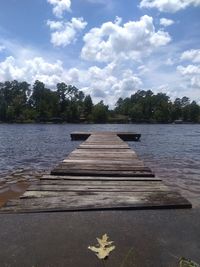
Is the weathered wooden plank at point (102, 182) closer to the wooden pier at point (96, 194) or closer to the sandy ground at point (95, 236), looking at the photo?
the wooden pier at point (96, 194)

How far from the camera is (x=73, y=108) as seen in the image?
113 metres

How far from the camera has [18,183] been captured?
9711 mm

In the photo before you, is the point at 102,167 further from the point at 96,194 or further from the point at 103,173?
the point at 96,194

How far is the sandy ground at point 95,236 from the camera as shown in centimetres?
256

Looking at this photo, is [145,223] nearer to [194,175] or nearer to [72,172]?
[72,172]

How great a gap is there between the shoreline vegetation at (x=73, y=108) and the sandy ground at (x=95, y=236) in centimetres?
10679

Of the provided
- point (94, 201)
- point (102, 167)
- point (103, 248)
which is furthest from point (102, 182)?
point (103, 248)

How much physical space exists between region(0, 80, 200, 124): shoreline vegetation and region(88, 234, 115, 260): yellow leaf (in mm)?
107495

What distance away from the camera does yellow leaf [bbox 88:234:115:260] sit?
104 inches

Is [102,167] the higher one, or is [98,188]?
[98,188]

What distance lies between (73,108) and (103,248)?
364 feet

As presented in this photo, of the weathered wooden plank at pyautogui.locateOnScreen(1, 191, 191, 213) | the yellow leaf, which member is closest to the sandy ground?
the yellow leaf

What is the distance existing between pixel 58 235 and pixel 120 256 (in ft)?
2.33

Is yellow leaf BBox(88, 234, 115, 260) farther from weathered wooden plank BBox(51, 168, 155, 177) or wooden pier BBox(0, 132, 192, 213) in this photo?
weathered wooden plank BBox(51, 168, 155, 177)
